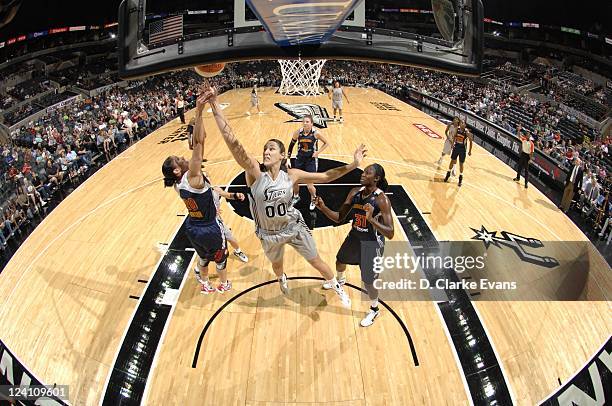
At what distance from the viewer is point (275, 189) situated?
14.2ft

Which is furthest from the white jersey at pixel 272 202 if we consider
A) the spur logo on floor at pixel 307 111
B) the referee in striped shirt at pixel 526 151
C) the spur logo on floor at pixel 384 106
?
the spur logo on floor at pixel 384 106

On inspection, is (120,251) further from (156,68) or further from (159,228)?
(156,68)

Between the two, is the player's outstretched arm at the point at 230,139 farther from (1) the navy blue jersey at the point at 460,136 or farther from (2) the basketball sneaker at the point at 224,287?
(1) the navy blue jersey at the point at 460,136

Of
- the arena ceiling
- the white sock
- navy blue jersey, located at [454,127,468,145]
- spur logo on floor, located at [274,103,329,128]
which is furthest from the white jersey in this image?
the arena ceiling

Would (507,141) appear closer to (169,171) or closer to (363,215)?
(363,215)

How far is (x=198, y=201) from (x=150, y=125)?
1330 centimetres

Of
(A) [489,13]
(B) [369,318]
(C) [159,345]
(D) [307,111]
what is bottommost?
(C) [159,345]

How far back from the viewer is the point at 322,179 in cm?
427

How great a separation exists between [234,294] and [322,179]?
2693 millimetres

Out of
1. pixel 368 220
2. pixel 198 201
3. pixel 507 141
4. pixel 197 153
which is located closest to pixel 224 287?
pixel 198 201

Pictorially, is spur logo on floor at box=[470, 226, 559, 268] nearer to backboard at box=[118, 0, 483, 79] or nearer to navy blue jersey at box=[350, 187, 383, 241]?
navy blue jersey at box=[350, 187, 383, 241]

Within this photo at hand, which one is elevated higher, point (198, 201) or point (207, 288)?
point (198, 201)

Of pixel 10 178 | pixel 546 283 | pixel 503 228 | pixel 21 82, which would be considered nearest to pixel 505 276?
pixel 546 283

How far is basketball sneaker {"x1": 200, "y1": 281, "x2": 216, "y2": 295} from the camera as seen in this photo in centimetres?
591
